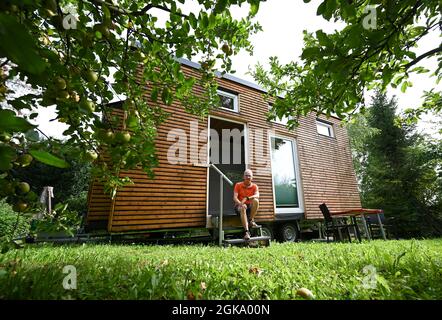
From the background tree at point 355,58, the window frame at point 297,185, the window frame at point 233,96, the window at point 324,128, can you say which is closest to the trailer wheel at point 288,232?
the window frame at point 297,185

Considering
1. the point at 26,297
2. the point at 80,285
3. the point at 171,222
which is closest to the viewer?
the point at 26,297

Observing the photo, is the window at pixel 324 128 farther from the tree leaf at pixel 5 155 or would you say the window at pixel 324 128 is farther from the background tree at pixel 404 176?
the tree leaf at pixel 5 155

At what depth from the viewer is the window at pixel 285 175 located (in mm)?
7844

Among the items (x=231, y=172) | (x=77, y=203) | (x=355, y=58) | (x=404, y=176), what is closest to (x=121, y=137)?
(x=355, y=58)

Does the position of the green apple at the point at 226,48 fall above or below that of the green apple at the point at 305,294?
above

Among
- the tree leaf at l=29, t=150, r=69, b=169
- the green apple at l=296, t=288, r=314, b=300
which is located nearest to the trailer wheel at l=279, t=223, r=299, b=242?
the green apple at l=296, t=288, r=314, b=300

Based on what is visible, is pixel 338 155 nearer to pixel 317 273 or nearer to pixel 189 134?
pixel 189 134

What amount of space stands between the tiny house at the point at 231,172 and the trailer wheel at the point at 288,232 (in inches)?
1.4

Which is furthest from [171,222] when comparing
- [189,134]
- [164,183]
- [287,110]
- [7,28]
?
[7,28]

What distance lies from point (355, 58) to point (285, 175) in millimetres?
7118

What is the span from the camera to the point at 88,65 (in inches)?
61.7

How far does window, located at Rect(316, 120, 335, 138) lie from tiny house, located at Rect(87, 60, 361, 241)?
5cm

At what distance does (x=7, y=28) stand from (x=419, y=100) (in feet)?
19.5
